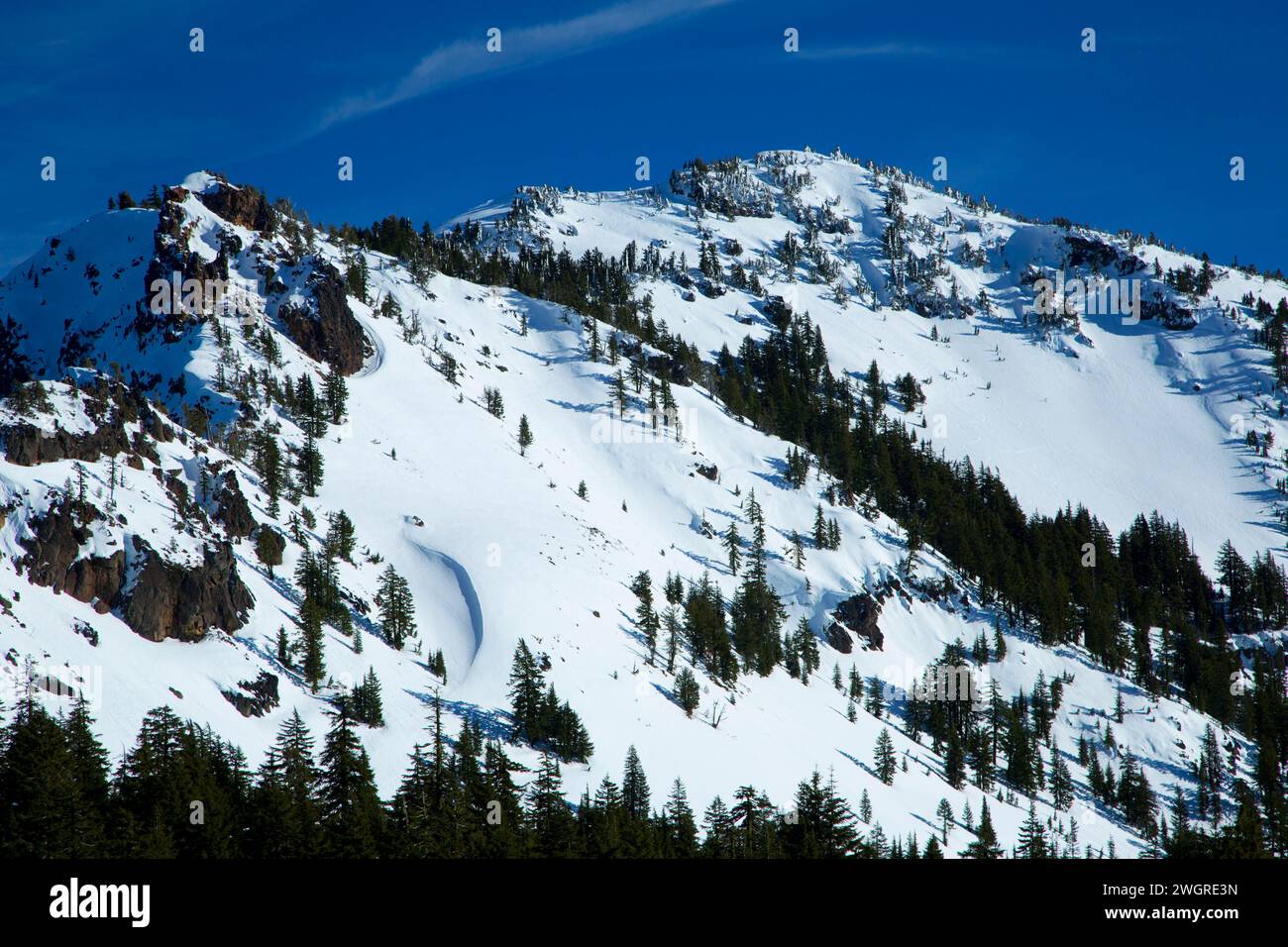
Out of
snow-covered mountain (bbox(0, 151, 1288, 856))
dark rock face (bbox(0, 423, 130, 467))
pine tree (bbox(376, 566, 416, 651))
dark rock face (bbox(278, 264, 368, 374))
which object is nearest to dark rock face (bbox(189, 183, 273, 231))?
snow-covered mountain (bbox(0, 151, 1288, 856))

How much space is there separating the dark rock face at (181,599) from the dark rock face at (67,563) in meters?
1.82

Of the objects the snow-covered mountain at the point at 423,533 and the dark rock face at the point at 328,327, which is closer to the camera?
the snow-covered mountain at the point at 423,533

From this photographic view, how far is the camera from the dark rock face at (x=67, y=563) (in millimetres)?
67625

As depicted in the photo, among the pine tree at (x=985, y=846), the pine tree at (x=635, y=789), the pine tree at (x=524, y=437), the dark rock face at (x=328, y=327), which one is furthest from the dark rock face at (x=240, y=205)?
the pine tree at (x=985, y=846)

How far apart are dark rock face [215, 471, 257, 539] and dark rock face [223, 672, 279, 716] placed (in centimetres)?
2024

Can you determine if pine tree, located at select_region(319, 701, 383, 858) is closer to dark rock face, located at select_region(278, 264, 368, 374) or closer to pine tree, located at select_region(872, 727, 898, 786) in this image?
pine tree, located at select_region(872, 727, 898, 786)

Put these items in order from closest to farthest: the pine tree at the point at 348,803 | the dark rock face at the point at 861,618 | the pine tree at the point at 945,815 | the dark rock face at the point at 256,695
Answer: the pine tree at the point at 348,803
the dark rock face at the point at 256,695
the pine tree at the point at 945,815
the dark rock face at the point at 861,618

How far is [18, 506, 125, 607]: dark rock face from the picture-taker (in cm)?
6762


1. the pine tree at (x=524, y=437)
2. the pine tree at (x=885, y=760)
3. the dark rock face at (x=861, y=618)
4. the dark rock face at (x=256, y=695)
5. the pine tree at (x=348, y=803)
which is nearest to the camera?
the pine tree at (x=348, y=803)

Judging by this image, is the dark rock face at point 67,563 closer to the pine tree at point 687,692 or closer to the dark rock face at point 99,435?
the dark rock face at point 99,435

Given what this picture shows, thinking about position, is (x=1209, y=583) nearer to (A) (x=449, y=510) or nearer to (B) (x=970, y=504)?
(B) (x=970, y=504)

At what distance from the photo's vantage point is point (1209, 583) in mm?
186500

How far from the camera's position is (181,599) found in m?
75.0

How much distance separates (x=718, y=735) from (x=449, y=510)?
147 feet
